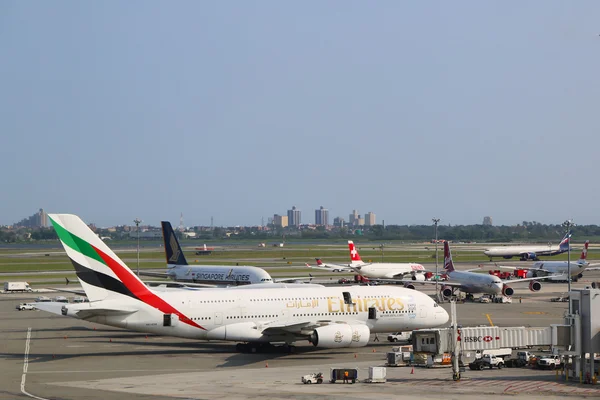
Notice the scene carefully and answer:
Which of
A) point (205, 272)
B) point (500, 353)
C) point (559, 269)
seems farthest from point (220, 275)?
point (500, 353)

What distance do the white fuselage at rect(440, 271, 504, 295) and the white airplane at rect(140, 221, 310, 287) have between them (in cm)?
2029

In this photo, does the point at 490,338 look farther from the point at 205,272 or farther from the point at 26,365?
the point at 205,272

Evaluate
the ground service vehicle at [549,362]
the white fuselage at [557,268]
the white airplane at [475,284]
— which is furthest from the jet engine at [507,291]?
the ground service vehicle at [549,362]

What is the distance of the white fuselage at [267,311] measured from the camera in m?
50.5

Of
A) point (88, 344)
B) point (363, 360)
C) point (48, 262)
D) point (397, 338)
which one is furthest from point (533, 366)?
point (48, 262)

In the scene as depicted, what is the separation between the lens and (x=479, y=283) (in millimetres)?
91062

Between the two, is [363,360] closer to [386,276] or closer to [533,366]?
[533,366]

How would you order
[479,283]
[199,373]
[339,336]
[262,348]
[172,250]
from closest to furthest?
[199,373] → [339,336] → [262,348] → [479,283] → [172,250]

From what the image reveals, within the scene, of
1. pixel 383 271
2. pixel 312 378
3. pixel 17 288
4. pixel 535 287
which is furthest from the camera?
pixel 383 271

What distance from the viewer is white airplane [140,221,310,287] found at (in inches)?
3905

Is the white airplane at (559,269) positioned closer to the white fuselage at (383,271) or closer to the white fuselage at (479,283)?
the white fuselage at (383,271)

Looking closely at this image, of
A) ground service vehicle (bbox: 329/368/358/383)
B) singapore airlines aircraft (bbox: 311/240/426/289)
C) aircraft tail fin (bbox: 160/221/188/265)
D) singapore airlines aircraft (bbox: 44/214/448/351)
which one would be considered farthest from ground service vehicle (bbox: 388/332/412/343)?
singapore airlines aircraft (bbox: 311/240/426/289)

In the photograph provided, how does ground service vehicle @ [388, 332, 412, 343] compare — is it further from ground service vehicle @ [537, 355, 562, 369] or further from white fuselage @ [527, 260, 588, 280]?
white fuselage @ [527, 260, 588, 280]

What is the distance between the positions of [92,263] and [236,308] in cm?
946
